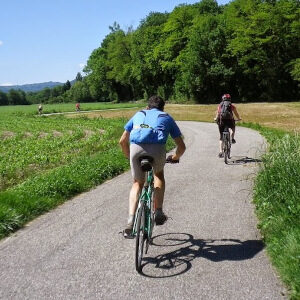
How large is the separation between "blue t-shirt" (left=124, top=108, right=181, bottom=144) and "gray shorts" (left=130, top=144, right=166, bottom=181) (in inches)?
2.7

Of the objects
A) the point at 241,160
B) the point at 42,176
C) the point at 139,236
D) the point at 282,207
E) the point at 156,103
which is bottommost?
the point at 241,160

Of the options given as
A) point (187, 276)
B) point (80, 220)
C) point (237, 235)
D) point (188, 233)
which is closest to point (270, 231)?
point (237, 235)

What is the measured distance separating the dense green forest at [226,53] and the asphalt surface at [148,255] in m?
50.0

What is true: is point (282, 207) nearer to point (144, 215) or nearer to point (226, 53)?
point (144, 215)

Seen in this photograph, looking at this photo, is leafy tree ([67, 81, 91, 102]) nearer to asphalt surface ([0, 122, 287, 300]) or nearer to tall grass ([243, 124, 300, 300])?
asphalt surface ([0, 122, 287, 300])

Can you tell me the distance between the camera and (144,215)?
5.04 meters

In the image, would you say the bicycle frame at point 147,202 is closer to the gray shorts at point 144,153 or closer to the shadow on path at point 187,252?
the gray shorts at point 144,153

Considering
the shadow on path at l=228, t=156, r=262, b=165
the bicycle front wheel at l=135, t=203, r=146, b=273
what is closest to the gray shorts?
the bicycle front wheel at l=135, t=203, r=146, b=273

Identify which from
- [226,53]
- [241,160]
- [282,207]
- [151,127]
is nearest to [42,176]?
[151,127]

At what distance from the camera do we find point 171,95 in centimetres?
7412

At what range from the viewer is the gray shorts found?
5.29 meters

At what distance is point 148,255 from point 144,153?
1.39 meters

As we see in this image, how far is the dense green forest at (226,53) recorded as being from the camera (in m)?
58.1

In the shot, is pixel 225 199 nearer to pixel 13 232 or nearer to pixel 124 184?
pixel 124 184
